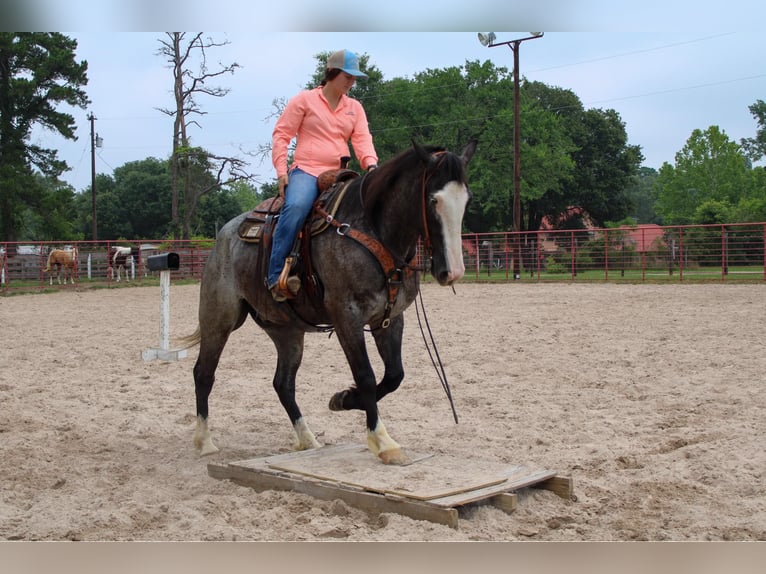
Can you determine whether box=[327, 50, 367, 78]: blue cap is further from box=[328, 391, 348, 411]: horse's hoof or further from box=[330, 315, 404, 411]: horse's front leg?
box=[328, 391, 348, 411]: horse's hoof

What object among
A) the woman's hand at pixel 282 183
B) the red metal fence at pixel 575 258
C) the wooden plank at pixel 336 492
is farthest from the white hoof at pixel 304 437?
the red metal fence at pixel 575 258

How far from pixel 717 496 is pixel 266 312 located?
297 centimetres

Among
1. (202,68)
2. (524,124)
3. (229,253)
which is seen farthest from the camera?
(524,124)

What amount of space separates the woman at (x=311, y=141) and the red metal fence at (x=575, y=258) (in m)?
18.3

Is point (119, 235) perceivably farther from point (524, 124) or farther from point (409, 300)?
point (409, 300)

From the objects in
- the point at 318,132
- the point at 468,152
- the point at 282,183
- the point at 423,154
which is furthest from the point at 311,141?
the point at 468,152

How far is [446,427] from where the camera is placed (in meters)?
5.91

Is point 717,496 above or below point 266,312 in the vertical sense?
below

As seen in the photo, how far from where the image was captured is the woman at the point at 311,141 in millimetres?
4664

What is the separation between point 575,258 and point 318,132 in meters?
23.8

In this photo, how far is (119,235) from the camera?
53000 millimetres

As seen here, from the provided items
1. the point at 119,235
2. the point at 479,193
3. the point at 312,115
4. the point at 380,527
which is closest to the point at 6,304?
the point at 312,115

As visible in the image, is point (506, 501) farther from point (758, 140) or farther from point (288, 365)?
point (758, 140)

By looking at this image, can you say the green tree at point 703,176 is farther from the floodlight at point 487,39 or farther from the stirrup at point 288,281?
the stirrup at point 288,281
